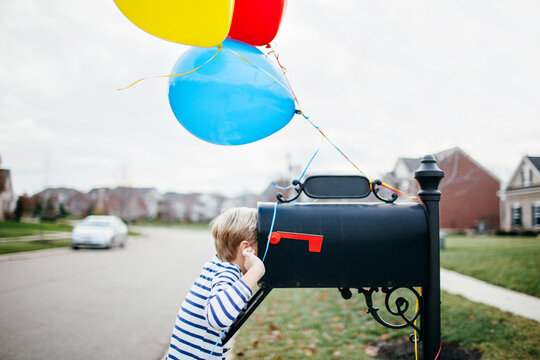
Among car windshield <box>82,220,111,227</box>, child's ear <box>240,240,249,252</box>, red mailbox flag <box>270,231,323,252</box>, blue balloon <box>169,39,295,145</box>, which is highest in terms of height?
blue balloon <box>169,39,295,145</box>

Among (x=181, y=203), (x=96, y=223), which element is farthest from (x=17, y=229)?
(x=181, y=203)

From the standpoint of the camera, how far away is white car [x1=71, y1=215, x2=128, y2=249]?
1470cm

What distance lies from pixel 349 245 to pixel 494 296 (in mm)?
5814

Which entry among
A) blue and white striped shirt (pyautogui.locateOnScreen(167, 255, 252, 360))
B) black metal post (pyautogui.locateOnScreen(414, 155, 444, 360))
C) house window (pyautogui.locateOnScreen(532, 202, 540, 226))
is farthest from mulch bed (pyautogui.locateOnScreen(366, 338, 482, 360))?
house window (pyautogui.locateOnScreen(532, 202, 540, 226))

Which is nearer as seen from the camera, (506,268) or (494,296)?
(494,296)

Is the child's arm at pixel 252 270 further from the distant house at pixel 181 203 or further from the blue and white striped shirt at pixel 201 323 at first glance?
the distant house at pixel 181 203

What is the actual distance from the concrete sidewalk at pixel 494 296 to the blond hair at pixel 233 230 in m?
4.72

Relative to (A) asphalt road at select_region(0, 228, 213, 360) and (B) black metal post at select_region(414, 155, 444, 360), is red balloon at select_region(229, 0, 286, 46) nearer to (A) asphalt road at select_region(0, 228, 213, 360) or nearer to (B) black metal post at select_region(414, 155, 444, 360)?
(B) black metal post at select_region(414, 155, 444, 360)

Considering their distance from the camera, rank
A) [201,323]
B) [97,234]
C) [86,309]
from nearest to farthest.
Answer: [201,323]
[86,309]
[97,234]

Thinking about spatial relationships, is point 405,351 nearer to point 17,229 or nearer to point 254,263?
point 254,263

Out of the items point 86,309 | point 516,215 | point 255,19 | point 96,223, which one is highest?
point 255,19

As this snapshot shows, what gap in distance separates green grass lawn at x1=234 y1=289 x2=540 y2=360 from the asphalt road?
124 centimetres

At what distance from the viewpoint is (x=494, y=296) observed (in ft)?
19.6

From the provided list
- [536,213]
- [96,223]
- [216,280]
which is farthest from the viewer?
[536,213]
